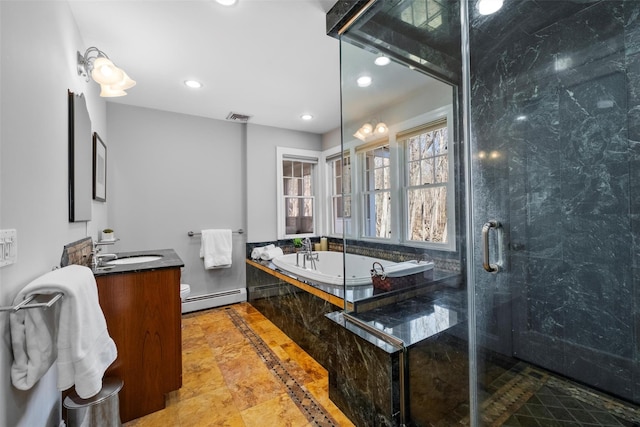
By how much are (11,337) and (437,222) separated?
2.08m

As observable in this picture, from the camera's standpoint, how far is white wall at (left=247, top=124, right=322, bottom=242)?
12.6ft

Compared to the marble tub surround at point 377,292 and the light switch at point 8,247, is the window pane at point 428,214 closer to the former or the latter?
the marble tub surround at point 377,292

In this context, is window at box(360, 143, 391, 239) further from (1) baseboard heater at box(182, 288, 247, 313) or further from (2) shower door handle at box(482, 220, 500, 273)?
(1) baseboard heater at box(182, 288, 247, 313)

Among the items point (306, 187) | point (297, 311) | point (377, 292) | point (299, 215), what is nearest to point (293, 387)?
point (297, 311)

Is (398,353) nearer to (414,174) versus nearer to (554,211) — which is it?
(414,174)

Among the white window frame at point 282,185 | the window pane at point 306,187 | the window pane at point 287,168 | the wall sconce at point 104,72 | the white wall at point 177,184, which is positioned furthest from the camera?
the window pane at point 306,187

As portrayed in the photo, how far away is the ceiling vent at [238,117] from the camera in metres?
3.55

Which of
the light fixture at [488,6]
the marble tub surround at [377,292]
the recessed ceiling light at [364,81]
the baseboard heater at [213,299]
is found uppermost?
the light fixture at [488,6]

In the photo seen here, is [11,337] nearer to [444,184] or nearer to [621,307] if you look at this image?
[444,184]

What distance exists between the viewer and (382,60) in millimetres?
2139

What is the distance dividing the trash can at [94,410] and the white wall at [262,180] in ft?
8.07

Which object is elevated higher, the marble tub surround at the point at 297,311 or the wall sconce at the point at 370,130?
the wall sconce at the point at 370,130

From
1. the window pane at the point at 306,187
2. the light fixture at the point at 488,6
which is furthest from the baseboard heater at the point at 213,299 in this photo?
the light fixture at the point at 488,6

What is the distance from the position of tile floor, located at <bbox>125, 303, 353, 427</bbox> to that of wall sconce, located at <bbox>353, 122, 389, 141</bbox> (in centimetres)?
192
